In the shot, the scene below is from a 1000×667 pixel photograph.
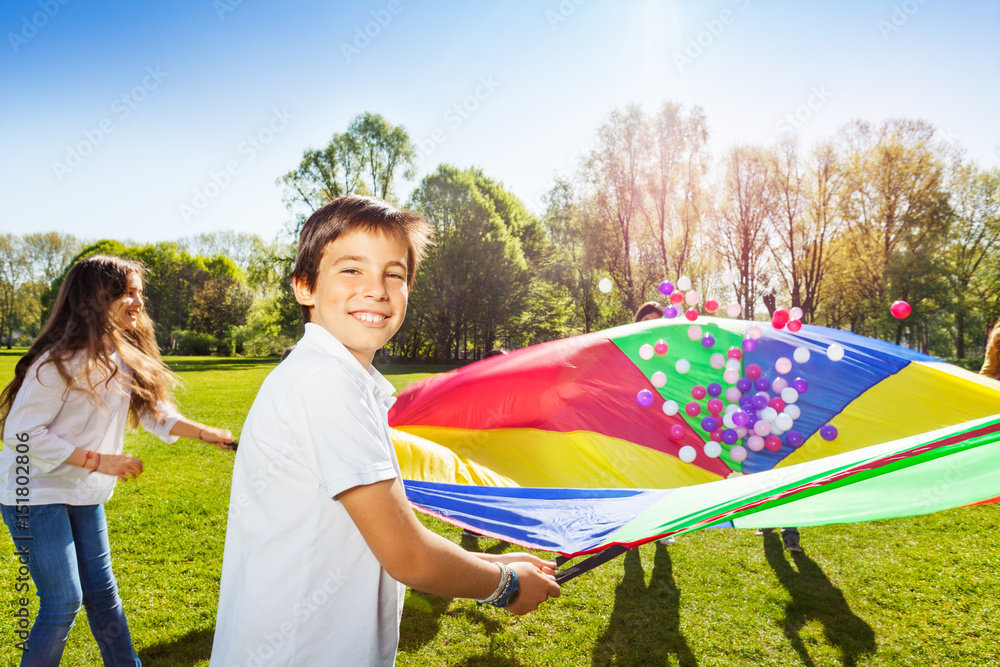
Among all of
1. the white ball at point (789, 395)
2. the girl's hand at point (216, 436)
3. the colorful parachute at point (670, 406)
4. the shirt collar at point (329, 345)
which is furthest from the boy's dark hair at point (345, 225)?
the white ball at point (789, 395)

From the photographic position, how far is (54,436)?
2051 millimetres

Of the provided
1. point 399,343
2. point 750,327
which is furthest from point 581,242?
point 750,327

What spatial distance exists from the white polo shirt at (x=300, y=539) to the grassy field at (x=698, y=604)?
2.37 m

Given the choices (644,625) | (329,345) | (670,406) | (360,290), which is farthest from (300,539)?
(670,406)

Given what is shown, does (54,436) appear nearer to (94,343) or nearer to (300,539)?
(94,343)

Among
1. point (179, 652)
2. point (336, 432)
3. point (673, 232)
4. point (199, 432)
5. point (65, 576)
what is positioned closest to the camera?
point (336, 432)

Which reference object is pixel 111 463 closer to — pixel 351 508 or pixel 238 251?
pixel 351 508

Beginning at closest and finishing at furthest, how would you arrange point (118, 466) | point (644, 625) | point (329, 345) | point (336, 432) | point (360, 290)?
point (336, 432)
point (329, 345)
point (360, 290)
point (118, 466)
point (644, 625)

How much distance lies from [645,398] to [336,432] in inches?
123

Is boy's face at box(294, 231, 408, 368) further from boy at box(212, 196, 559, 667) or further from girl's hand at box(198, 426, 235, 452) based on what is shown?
girl's hand at box(198, 426, 235, 452)

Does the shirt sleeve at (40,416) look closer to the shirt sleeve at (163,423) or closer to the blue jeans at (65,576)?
the blue jeans at (65,576)

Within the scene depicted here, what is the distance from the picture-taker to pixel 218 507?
17.5ft

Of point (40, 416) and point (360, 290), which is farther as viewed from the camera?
point (40, 416)

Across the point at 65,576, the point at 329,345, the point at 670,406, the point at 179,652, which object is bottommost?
the point at 179,652
